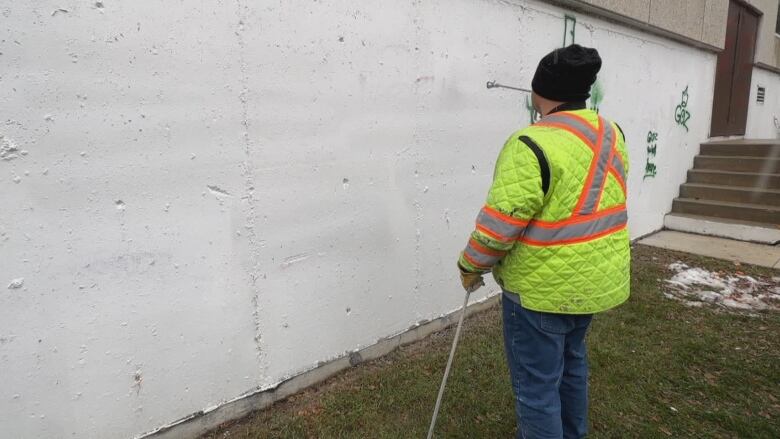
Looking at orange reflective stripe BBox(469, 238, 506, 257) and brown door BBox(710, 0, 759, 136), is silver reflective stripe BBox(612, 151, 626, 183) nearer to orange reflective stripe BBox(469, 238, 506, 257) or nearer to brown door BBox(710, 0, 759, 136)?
orange reflective stripe BBox(469, 238, 506, 257)

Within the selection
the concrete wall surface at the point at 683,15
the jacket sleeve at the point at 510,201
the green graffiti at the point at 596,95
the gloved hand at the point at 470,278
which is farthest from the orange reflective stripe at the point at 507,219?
the green graffiti at the point at 596,95

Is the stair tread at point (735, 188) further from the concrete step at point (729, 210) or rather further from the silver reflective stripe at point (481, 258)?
the silver reflective stripe at point (481, 258)

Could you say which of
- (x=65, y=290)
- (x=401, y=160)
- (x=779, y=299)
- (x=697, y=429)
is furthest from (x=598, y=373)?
(x=65, y=290)

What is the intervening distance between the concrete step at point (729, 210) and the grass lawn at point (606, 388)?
3.34 meters

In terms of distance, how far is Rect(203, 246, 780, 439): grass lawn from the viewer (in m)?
2.73

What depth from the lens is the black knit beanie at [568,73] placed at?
185 cm

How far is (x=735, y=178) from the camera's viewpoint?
7.41 meters

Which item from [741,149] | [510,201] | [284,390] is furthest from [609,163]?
[741,149]

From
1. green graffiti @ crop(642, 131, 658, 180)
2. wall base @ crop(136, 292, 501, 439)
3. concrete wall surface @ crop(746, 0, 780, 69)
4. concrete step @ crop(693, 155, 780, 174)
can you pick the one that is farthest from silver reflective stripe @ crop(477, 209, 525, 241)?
concrete wall surface @ crop(746, 0, 780, 69)

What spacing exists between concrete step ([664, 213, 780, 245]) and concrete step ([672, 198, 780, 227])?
99 millimetres

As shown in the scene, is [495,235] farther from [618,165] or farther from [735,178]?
[735,178]

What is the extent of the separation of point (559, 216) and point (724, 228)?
6.50 meters

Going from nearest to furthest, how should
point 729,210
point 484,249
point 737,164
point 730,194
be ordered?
point 484,249 → point 729,210 → point 730,194 → point 737,164

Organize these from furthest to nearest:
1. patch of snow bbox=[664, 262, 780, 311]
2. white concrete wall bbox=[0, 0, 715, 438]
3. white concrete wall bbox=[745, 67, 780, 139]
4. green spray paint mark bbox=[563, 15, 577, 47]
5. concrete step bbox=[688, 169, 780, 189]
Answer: white concrete wall bbox=[745, 67, 780, 139]
concrete step bbox=[688, 169, 780, 189]
green spray paint mark bbox=[563, 15, 577, 47]
patch of snow bbox=[664, 262, 780, 311]
white concrete wall bbox=[0, 0, 715, 438]
